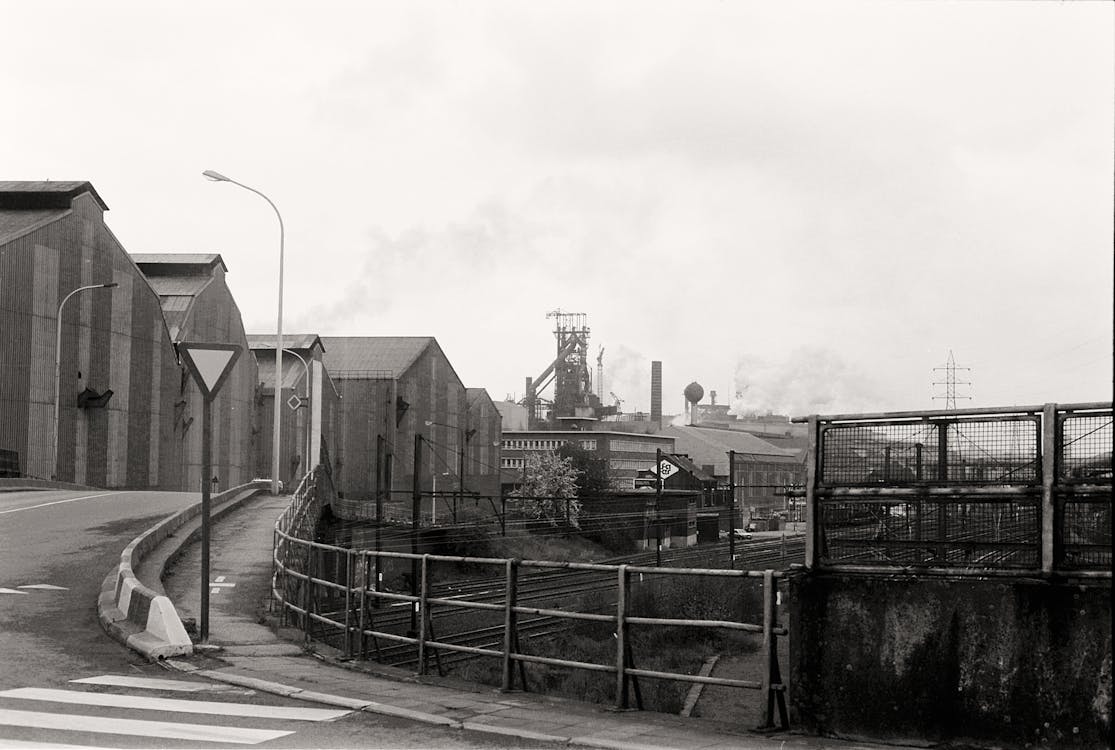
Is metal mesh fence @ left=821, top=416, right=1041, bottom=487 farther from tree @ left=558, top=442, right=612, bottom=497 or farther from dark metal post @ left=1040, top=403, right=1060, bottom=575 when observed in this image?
tree @ left=558, top=442, right=612, bottom=497

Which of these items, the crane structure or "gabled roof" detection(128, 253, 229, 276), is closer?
"gabled roof" detection(128, 253, 229, 276)

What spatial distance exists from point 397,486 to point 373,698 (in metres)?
71.2

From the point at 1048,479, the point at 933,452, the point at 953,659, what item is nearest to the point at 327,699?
the point at 953,659

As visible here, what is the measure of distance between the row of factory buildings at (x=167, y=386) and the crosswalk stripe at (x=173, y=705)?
51.1 feet

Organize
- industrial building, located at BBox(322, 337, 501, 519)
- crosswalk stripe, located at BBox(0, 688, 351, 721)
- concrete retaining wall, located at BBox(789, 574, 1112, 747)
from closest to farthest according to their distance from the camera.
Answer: concrete retaining wall, located at BBox(789, 574, 1112, 747) → crosswalk stripe, located at BBox(0, 688, 351, 721) → industrial building, located at BBox(322, 337, 501, 519)

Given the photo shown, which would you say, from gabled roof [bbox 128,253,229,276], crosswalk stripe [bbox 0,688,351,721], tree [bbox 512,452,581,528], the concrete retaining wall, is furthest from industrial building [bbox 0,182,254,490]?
the concrete retaining wall

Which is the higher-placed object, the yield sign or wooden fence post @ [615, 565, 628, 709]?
the yield sign

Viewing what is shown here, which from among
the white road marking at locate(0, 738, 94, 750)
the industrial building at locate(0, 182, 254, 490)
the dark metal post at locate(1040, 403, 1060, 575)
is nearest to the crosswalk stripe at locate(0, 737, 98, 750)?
the white road marking at locate(0, 738, 94, 750)

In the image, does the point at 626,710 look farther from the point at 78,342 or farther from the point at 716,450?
the point at 716,450

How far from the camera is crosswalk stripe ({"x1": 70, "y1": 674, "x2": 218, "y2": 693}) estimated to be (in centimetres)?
1084

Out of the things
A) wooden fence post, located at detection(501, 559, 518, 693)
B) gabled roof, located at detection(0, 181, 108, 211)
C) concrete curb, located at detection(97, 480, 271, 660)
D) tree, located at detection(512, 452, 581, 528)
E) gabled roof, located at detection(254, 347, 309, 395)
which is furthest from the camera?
tree, located at detection(512, 452, 581, 528)

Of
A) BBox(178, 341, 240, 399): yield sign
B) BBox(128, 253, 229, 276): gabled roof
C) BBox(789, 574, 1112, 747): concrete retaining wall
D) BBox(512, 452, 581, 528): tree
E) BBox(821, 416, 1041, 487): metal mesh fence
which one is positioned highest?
BBox(128, 253, 229, 276): gabled roof

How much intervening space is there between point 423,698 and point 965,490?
494 centimetres

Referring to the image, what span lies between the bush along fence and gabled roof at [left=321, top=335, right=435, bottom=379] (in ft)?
142
